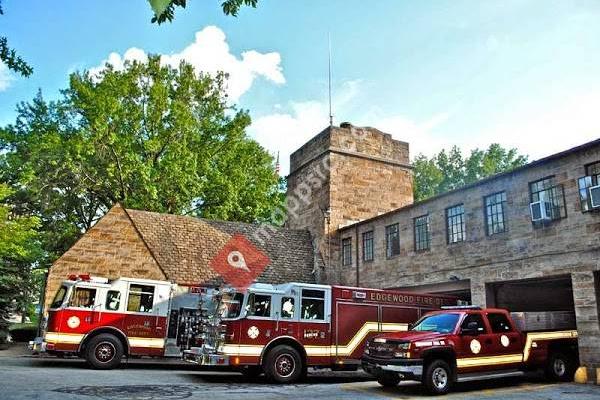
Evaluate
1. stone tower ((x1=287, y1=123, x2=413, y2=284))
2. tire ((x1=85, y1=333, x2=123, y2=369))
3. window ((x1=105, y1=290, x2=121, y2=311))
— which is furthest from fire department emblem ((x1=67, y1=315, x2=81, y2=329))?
stone tower ((x1=287, y1=123, x2=413, y2=284))

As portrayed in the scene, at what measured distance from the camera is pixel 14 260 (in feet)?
76.8

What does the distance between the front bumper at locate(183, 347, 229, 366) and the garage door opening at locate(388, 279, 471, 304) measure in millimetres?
9412

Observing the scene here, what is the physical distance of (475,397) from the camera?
10.4m

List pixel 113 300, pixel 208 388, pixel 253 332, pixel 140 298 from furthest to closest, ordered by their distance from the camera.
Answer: pixel 140 298 → pixel 113 300 → pixel 253 332 → pixel 208 388

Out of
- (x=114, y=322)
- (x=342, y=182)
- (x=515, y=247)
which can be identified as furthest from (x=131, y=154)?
(x=515, y=247)

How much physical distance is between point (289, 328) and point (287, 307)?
569mm

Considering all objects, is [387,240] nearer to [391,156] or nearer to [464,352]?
[391,156]

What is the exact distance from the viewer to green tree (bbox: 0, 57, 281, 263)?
29.3m

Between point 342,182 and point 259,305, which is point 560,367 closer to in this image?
point 259,305

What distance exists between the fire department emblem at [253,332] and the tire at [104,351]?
16.3 ft

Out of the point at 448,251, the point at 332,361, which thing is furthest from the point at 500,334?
the point at 448,251

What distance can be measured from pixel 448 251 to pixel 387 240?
3954 millimetres

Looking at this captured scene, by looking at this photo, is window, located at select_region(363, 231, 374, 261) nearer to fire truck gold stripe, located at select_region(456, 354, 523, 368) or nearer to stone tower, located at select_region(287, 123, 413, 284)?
stone tower, located at select_region(287, 123, 413, 284)

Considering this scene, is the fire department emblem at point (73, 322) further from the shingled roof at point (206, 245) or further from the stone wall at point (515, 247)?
the stone wall at point (515, 247)
